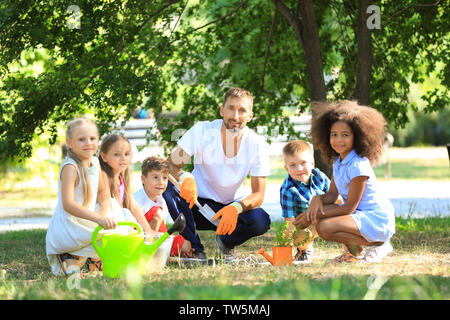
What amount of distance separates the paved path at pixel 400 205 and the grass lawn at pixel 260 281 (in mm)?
3124

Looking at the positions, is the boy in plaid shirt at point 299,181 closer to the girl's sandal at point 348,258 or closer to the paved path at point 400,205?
the girl's sandal at point 348,258

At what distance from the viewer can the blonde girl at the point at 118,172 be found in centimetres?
479

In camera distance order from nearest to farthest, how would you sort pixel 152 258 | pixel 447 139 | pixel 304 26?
pixel 152 258
pixel 304 26
pixel 447 139

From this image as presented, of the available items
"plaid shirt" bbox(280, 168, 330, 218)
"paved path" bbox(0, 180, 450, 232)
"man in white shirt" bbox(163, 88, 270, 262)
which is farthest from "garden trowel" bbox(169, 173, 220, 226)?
"paved path" bbox(0, 180, 450, 232)

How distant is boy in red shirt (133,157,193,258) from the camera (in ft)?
17.1

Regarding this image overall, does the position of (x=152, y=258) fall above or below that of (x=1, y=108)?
below

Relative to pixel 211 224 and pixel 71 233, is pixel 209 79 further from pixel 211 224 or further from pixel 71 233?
pixel 71 233

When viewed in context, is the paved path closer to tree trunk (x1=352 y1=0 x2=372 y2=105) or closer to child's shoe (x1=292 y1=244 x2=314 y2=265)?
tree trunk (x1=352 y1=0 x2=372 y2=105)

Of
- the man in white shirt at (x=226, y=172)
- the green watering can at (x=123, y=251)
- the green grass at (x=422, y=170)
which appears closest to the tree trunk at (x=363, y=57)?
the man in white shirt at (x=226, y=172)
